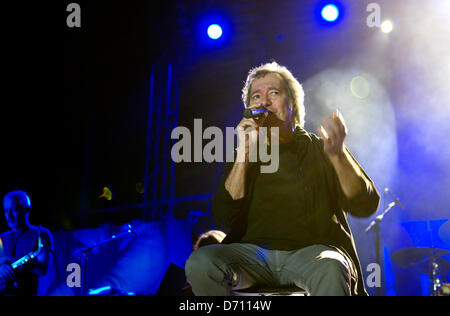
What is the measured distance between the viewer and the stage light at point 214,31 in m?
5.95

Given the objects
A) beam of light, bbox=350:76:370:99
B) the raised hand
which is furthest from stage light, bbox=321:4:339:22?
the raised hand

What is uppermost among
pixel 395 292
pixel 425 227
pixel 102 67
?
pixel 102 67

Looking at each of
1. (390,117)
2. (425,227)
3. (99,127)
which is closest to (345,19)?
(390,117)

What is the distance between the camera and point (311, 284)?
1944 millimetres

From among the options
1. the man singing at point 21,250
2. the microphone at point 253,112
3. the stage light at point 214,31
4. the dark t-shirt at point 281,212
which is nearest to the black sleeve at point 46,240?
the man singing at point 21,250

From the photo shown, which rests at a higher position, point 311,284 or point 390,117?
point 390,117

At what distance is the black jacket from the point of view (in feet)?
Answer: 7.23

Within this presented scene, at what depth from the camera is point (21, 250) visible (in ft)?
14.1

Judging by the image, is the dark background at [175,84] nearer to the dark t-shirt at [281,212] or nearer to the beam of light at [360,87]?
the beam of light at [360,87]

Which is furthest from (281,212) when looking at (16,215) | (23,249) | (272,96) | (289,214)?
(16,215)

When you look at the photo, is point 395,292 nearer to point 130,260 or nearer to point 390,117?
point 390,117

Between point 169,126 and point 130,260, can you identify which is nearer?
point 130,260

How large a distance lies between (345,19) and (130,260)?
442 centimetres

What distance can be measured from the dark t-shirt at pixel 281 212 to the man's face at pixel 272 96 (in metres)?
0.34
